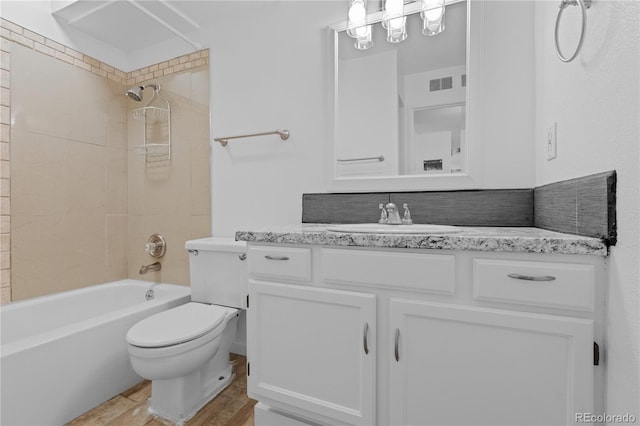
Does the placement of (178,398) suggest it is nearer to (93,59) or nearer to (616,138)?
(616,138)

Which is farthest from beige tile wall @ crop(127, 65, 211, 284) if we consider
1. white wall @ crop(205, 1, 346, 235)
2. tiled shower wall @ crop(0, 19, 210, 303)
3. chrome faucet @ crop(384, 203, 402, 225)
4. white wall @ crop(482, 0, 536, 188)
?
white wall @ crop(482, 0, 536, 188)

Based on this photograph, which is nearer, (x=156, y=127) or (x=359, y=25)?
(x=359, y=25)

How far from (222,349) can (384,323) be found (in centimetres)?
110

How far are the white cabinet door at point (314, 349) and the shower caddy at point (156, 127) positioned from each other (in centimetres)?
159

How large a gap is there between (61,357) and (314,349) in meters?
1.18

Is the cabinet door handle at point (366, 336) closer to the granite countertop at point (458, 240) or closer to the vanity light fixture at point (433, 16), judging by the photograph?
the granite countertop at point (458, 240)

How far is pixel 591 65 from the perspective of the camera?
835mm

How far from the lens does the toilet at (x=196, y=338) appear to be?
1293 mm

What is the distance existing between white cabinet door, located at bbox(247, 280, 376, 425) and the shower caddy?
1.59 meters

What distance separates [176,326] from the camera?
56.5 inches

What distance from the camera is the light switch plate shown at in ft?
3.65

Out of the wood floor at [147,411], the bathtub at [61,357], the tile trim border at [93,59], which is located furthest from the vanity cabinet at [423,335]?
the tile trim border at [93,59]

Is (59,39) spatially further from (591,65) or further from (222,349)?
(591,65)

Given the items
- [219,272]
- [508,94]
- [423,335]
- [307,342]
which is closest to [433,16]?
[508,94]
